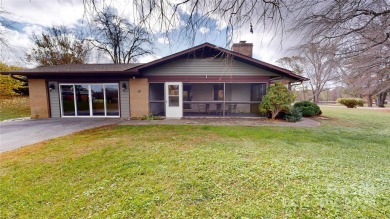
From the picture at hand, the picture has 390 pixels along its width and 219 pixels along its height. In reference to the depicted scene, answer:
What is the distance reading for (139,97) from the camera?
32.8 feet

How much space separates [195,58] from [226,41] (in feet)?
24.1

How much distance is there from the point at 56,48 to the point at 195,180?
23414 mm

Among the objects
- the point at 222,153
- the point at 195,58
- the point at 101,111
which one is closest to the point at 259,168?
the point at 222,153

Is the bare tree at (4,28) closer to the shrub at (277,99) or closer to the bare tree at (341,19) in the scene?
the bare tree at (341,19)

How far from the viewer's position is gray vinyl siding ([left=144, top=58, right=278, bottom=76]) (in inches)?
384

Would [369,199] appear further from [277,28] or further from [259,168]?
[277,28]

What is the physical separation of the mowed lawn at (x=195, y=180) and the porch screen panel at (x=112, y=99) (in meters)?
5.09

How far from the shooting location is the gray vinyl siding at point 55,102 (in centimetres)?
1004

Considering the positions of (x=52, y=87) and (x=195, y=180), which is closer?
(x=195, y=180)

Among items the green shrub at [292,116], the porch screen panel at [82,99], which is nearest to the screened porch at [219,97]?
the green shrub at [292,116]

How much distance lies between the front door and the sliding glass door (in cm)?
283

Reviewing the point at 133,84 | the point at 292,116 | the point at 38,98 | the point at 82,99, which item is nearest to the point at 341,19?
the point at 292,116

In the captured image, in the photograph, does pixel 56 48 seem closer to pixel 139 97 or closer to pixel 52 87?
pixel 52 87

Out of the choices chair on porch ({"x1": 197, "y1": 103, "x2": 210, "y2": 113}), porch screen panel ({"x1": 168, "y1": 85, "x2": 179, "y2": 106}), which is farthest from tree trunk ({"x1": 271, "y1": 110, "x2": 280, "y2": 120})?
porch screen panel ({"x1": 168, "y1": 85, "x2": 179, "y2": 106})
